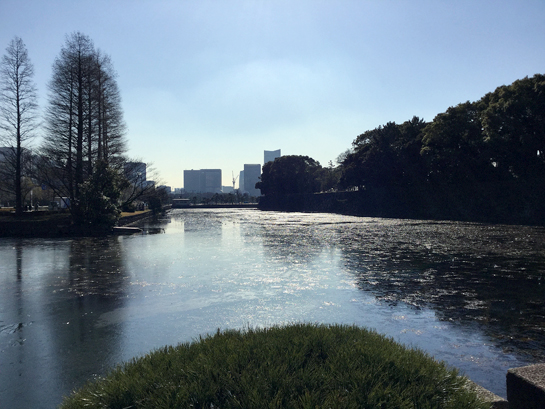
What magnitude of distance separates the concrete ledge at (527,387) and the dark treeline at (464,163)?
3421 cm

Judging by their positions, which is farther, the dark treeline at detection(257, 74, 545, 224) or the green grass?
the dark treeline at detection(257, 74, 545, 224)

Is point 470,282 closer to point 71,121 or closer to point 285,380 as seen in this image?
point 285,380

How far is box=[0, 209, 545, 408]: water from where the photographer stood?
477cm

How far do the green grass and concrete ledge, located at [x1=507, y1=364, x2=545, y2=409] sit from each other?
11.5 inches

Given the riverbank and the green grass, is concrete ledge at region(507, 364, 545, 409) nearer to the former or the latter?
the green grass

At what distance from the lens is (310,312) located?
21.9ft

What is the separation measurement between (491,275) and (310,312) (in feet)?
19.3

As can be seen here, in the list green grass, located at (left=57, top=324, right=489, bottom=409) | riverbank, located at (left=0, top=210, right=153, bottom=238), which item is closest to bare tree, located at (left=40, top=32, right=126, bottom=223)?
riverbank, located at (left=0, top=210, right=153, bottom=238)

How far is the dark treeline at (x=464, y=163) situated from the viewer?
3200 centimetres

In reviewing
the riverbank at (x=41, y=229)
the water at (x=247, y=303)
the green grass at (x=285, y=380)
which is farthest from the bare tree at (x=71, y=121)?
the green grass at (x=285, y=380)

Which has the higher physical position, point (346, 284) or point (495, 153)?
point (495, 153)

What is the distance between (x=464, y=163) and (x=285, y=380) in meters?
40.2

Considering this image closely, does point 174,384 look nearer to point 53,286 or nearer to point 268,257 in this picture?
point 53,286

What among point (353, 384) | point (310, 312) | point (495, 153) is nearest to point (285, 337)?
point (353, 384)
